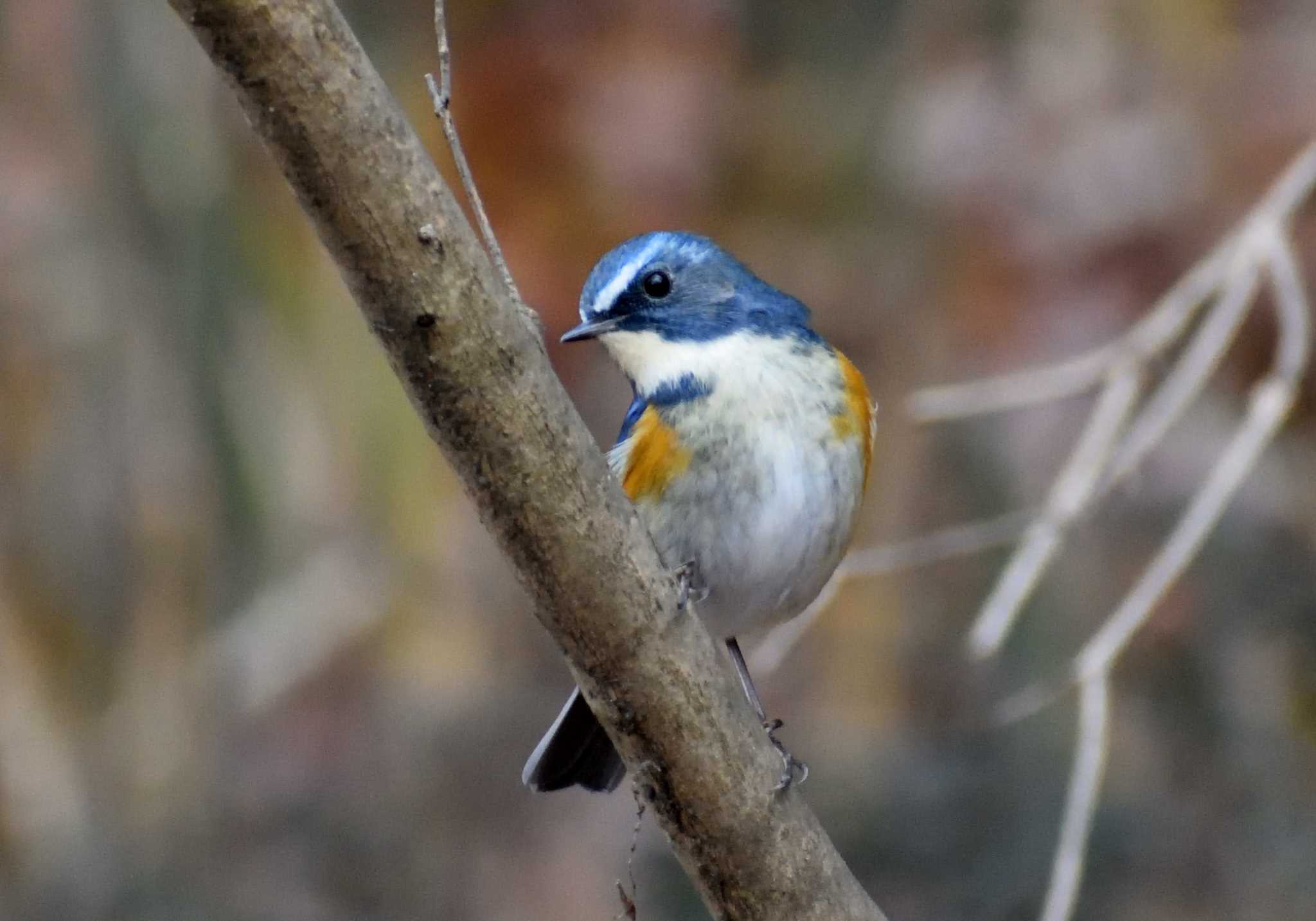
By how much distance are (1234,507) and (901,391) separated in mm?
1187

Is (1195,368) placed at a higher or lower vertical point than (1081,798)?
higher

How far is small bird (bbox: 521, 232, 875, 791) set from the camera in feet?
10.6

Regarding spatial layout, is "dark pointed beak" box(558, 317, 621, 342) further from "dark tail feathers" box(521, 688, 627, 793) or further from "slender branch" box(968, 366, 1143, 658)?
"slender branch" box(968, 366, 1143, 658)

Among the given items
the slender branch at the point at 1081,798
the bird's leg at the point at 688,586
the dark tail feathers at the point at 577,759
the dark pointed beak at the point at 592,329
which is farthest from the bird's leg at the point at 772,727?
the dark pointed beak at the point at 592,329

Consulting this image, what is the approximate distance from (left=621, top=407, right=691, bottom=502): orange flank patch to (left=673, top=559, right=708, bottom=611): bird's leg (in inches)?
6.7

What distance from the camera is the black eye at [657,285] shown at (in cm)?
343

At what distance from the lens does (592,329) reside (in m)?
3.32

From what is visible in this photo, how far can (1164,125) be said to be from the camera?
6039 mm

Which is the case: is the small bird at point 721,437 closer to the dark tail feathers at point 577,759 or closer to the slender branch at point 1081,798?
the dark tail feathers at point 577,759

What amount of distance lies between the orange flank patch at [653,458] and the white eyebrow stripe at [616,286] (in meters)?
0.25

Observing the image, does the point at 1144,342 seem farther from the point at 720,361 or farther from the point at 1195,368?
the point at 720,361

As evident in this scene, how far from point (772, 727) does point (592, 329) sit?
2.76 feet

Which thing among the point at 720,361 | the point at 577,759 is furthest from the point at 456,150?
the point at 577,759

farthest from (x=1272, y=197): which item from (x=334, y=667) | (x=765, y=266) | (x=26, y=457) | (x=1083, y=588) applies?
(x=26, y=457)
